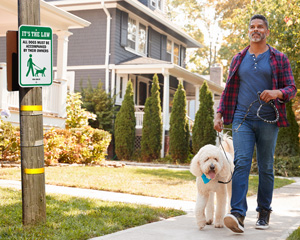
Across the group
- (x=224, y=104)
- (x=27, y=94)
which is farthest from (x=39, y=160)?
(x=224, y=104)

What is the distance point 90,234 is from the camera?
4.82 m

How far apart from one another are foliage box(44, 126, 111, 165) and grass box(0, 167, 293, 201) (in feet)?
3.17

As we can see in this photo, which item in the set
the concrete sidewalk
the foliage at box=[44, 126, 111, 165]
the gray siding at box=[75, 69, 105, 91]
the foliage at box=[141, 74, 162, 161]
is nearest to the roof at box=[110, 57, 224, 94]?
the gray siding at box=[75, 69, 105, 91]

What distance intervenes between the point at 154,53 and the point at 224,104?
1955 centimetres

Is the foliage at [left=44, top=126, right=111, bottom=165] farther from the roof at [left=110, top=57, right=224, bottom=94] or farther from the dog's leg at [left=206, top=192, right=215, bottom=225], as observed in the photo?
the dog's leg at [left=206, top=192, right=215, bottom=225]

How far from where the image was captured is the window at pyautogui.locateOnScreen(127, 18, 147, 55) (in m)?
22.2

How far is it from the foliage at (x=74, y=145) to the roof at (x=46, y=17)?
325 centimetres

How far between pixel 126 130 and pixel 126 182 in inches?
344

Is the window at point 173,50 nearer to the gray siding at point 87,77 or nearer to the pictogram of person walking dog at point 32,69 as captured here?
the gray siding at point 87,77

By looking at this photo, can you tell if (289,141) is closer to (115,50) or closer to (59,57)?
(59,57)

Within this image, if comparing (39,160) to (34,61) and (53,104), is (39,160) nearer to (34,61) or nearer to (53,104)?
(34,61)

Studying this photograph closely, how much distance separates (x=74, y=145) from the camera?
1312 centimetres

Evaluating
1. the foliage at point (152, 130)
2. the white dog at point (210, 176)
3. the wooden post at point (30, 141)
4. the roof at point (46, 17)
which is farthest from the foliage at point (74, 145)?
the white dog at point (210, 176)

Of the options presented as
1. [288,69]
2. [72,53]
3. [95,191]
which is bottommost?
[95,191]
